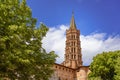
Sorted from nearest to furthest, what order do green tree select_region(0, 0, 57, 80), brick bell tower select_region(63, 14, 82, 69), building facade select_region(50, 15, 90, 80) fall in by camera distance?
green tree select_region(0, 0, 57, 80)
building facade select_region(50, 15, 90, 80)
brick bell tower select_region(63, 14, 82, 69)

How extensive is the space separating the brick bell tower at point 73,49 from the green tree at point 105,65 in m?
56.1

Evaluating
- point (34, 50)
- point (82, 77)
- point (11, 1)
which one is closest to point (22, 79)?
point (34, 50)

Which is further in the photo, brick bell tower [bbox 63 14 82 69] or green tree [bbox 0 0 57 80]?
brick bell tower [bbox 63 14 82 69]

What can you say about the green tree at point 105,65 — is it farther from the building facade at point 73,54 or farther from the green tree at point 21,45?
the building facade at point 73,54

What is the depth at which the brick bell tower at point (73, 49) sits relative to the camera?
107950 mm

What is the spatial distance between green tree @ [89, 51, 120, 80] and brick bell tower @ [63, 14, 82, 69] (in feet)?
184

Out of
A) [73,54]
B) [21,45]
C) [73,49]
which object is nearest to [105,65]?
[21,45]

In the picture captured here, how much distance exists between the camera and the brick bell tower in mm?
107950

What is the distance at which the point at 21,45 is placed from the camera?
22.3 metres

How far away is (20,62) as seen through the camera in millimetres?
21891

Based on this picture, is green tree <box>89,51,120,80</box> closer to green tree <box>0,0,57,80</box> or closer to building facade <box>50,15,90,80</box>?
green tree <box>0,0,57,80</box>

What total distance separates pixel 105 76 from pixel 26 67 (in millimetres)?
28119

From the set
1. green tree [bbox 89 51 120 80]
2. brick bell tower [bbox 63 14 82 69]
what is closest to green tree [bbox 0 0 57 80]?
green tree [bbox 89 51 120 80]

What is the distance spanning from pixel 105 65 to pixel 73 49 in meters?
63.1
